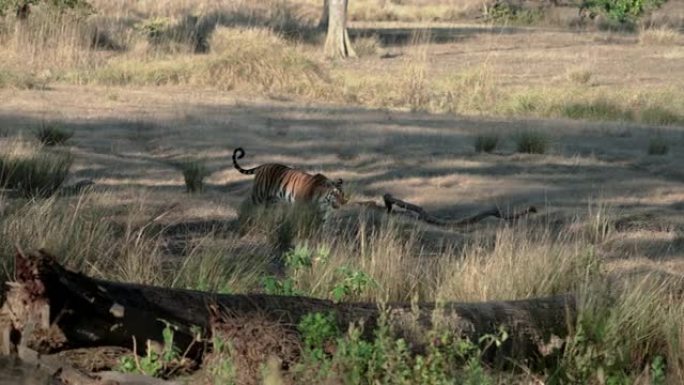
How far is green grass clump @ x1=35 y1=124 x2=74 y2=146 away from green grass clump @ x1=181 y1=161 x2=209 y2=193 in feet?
8.74

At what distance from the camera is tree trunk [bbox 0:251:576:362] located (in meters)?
6.23

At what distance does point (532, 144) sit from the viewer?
18.6m

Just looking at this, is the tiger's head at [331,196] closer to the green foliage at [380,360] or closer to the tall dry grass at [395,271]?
the tall dry grass at [395,271]

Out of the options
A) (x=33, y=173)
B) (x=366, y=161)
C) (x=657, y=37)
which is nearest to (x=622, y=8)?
(x=657, y=37)

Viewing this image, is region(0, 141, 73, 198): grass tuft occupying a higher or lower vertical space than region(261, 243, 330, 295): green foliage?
lower

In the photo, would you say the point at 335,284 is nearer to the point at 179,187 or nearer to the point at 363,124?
the point at 179,187

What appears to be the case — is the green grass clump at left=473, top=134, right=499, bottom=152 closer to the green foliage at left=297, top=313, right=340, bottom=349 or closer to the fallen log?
the fallen log

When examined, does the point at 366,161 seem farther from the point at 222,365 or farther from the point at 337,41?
the point at 337,41

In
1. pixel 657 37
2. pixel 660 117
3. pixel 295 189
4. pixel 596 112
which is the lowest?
pixel 657 37

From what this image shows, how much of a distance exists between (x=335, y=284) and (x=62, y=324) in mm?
2641

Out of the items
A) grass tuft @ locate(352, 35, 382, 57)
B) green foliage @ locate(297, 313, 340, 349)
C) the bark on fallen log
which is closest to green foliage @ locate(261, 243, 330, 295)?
green foliage @ locate(297, 313, 340, 349)

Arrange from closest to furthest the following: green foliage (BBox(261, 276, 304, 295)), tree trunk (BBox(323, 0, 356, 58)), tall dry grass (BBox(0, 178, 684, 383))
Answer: tall dry grass (BBox(0, 178, 684, 383)) < green foliage (BBox(261, 276, 304, 295)) < tree trunk (BBox(323, 0, 356, 58))

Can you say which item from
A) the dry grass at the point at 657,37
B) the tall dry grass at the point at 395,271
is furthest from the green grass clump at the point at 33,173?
the dry grass at the point at 657,37

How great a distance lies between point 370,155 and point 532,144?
2.31 meters
